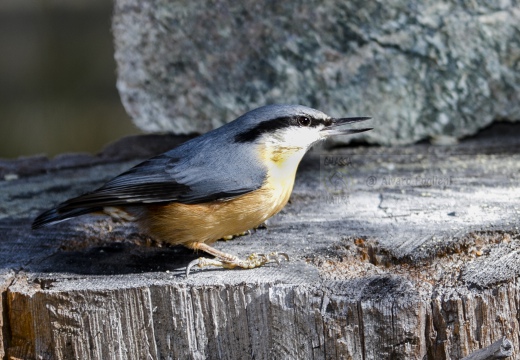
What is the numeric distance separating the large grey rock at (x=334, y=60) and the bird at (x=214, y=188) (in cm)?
113

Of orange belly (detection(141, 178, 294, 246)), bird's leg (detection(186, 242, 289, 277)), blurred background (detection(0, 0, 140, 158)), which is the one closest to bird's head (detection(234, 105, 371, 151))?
orange belly (detection(141, 178, 294, 246))

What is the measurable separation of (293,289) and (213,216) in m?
0.53

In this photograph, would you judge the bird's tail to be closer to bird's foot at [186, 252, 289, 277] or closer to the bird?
the bird

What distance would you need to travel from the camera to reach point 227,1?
4.00 meters

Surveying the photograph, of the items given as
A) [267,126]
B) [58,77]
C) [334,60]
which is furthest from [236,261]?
[58,77]

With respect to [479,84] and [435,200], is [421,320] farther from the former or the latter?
[479,84]

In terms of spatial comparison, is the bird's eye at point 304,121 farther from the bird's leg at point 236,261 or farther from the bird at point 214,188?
the bird's leg at point 236,261

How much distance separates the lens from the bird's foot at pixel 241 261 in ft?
8.37

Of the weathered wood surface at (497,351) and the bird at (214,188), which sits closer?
the weathered wood surface at (497,351)

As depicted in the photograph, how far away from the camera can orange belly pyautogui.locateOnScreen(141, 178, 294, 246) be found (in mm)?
2697

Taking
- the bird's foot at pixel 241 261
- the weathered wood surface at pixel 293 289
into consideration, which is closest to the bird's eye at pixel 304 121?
the weathered wood surface at pixel 293 289

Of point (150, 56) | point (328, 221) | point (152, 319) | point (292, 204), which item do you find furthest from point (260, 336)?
point (150, 56)

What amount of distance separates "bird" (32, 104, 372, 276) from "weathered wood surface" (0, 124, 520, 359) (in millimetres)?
110

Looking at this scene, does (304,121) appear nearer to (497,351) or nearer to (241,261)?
(241,261)
